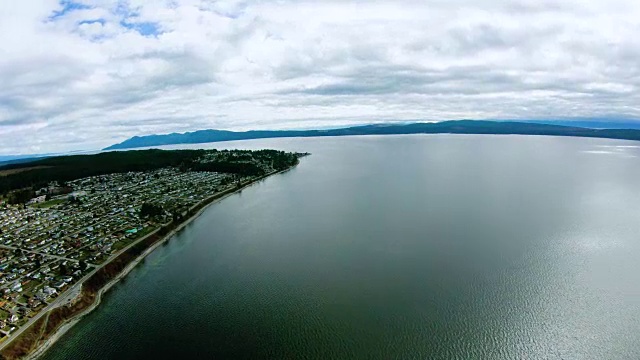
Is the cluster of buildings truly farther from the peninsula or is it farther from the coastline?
the coastline

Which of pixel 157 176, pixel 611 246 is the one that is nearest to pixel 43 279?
pixel 611 246

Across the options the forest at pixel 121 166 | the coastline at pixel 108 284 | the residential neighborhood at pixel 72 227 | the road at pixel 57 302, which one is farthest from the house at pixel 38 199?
the road at pixel 57 302

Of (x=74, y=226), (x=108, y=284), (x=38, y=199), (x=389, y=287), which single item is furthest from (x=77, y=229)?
(x=389, y=287)

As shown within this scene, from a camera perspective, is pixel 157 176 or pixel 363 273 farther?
pixel 157 176

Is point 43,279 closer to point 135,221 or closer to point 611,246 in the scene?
point 135,221

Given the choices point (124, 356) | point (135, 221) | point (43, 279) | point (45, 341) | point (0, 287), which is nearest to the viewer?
point (124, 356)

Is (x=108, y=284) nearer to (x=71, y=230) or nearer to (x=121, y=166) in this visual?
(x=71, y=230)

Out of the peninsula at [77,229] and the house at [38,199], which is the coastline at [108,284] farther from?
the house at [38,199]

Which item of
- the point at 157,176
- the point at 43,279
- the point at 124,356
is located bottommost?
the point at 124,356

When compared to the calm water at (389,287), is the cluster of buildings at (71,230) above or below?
above
